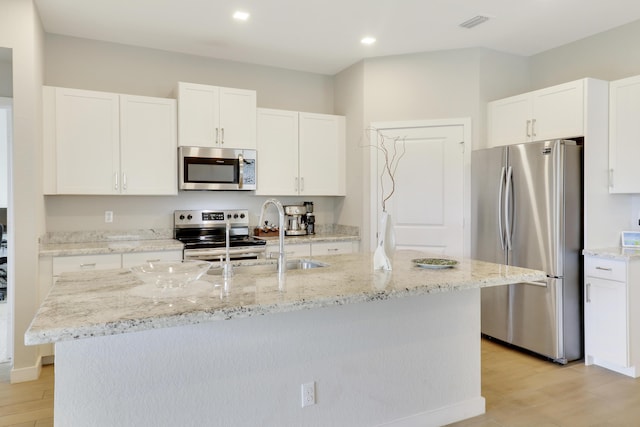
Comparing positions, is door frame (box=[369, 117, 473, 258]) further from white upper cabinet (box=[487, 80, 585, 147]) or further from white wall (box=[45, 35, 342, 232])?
white wall (box=[45, 35, 342, 232])

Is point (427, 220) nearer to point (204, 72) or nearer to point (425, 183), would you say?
point (425, 183)

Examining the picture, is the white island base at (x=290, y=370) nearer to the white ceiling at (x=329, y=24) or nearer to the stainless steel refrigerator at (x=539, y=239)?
the stainless steel refrigerator at (x=539, y=239)

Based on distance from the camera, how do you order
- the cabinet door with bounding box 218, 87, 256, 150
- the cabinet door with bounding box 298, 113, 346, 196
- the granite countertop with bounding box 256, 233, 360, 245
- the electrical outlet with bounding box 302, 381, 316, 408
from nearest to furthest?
the electrical outlet with bounding box 302, 381, 316, 408 < the cabinet door with bounding box 218, 87, 256, 150 < the granite countertop with bounding box 256, 233, 360, 245 < the cabinet door with bounding box 298, 113, 346, 196

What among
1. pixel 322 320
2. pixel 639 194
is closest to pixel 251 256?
pixel 322 320

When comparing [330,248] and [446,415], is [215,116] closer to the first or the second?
[330,248]

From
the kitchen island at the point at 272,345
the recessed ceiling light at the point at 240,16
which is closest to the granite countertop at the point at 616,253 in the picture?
the kitchen island at the point at 272,345

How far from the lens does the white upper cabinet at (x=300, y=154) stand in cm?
446

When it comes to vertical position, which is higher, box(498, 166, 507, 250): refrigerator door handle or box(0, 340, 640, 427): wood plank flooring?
box(498, 166, 507, 250): refrigerator door handle

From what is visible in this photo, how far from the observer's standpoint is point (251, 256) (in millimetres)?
4070

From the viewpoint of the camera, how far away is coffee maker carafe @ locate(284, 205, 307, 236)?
4.75m

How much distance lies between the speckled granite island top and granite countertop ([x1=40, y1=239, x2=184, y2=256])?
143 centimetres

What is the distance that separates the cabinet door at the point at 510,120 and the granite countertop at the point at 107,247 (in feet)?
10.1

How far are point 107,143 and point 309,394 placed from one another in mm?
2835

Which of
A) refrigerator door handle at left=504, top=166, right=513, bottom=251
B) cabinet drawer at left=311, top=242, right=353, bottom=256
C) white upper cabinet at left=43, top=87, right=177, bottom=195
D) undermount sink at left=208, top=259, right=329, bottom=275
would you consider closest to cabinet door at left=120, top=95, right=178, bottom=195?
white upper cabinet at left=43, top=87, right=177, bottom=195
